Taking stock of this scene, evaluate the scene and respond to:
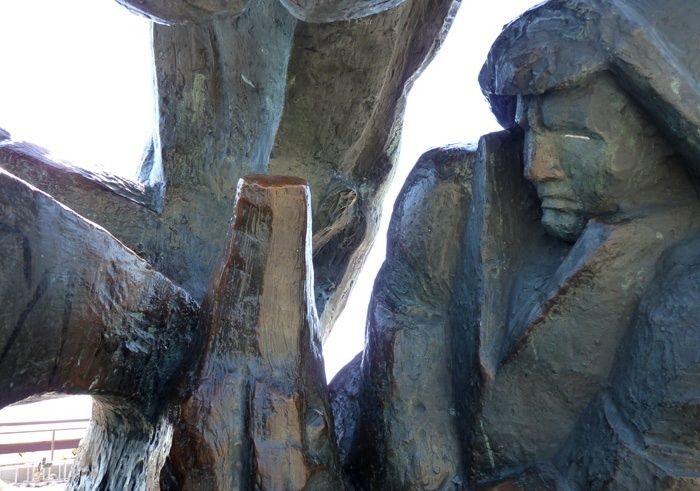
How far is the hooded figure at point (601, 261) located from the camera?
0.98 meters

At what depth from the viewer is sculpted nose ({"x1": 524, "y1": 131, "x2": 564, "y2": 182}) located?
107 cm

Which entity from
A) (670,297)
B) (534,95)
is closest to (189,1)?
(534,95)

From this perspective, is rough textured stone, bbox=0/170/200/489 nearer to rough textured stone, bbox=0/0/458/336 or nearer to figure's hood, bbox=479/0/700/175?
rough textured stone, bbox=0/0/458/336

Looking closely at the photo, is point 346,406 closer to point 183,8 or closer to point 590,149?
point 590,149

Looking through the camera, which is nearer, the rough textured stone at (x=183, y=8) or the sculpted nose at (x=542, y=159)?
the sculpted nose at (x=542, y=159)

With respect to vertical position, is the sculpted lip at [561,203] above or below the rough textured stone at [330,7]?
below

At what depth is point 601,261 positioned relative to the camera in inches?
41.3

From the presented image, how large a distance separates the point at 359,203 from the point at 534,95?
0.78 metres

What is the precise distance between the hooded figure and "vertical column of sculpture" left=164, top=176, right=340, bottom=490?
0.22 meters

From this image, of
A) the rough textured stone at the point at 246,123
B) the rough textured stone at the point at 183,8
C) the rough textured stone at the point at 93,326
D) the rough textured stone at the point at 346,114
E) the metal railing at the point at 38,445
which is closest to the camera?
the rough textured stone at the point at 93,326

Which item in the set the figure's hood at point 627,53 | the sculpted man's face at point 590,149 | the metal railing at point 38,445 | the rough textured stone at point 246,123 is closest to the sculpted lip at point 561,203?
the sculpted man's face at point 590,149

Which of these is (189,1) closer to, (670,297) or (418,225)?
(418,225)

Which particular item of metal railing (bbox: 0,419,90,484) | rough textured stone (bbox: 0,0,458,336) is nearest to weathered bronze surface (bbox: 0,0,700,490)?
rough textured stone (bbox: 0,0,458,336)

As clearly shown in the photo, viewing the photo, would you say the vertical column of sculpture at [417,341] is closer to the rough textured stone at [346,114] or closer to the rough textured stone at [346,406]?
the rough textured stone at [346,406]
